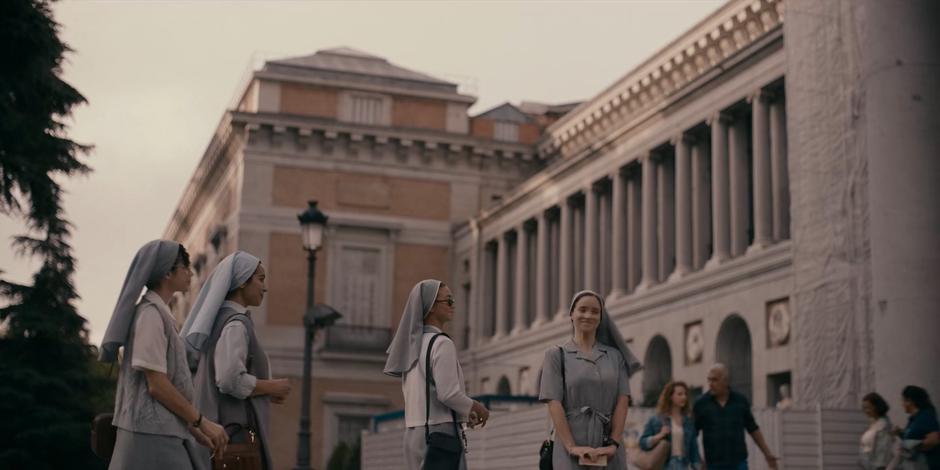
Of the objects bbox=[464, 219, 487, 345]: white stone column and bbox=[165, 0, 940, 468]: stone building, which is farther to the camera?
bbox=[464, 219, 487, 345]: white stone column

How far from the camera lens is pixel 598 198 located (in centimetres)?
4200

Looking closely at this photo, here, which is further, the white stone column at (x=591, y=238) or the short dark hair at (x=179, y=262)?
the white stone column at (x=591, y=238)

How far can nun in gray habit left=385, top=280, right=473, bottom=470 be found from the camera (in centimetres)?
879

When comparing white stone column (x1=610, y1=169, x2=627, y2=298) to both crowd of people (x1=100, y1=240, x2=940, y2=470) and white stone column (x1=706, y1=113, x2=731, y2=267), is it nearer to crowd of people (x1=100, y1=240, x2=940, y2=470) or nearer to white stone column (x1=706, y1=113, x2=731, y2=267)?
white stone column (x1=706, y1=113, x2=731, y2=267)

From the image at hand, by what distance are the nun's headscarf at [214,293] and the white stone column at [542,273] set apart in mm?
36595

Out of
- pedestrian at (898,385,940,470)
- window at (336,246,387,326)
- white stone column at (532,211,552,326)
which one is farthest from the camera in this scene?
window at (336,246,387,326)

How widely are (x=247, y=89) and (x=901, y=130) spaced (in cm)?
3586

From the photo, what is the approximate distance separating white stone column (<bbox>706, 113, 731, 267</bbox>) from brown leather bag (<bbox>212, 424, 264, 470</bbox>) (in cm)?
2706

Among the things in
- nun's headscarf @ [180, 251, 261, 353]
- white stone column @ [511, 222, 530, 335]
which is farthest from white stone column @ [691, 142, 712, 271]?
nun's headscarf @ [180, 251, 261, 353]

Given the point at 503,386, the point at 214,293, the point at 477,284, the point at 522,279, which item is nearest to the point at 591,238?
the point at 522,279

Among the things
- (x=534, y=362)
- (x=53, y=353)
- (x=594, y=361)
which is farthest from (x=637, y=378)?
(x=594, y=361)

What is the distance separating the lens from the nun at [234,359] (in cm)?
793

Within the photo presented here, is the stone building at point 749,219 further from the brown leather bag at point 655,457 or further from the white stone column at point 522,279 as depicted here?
the brown leather bag at point 655,457

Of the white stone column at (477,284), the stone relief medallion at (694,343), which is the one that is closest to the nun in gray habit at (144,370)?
the stone relief medallion at (694,343)
